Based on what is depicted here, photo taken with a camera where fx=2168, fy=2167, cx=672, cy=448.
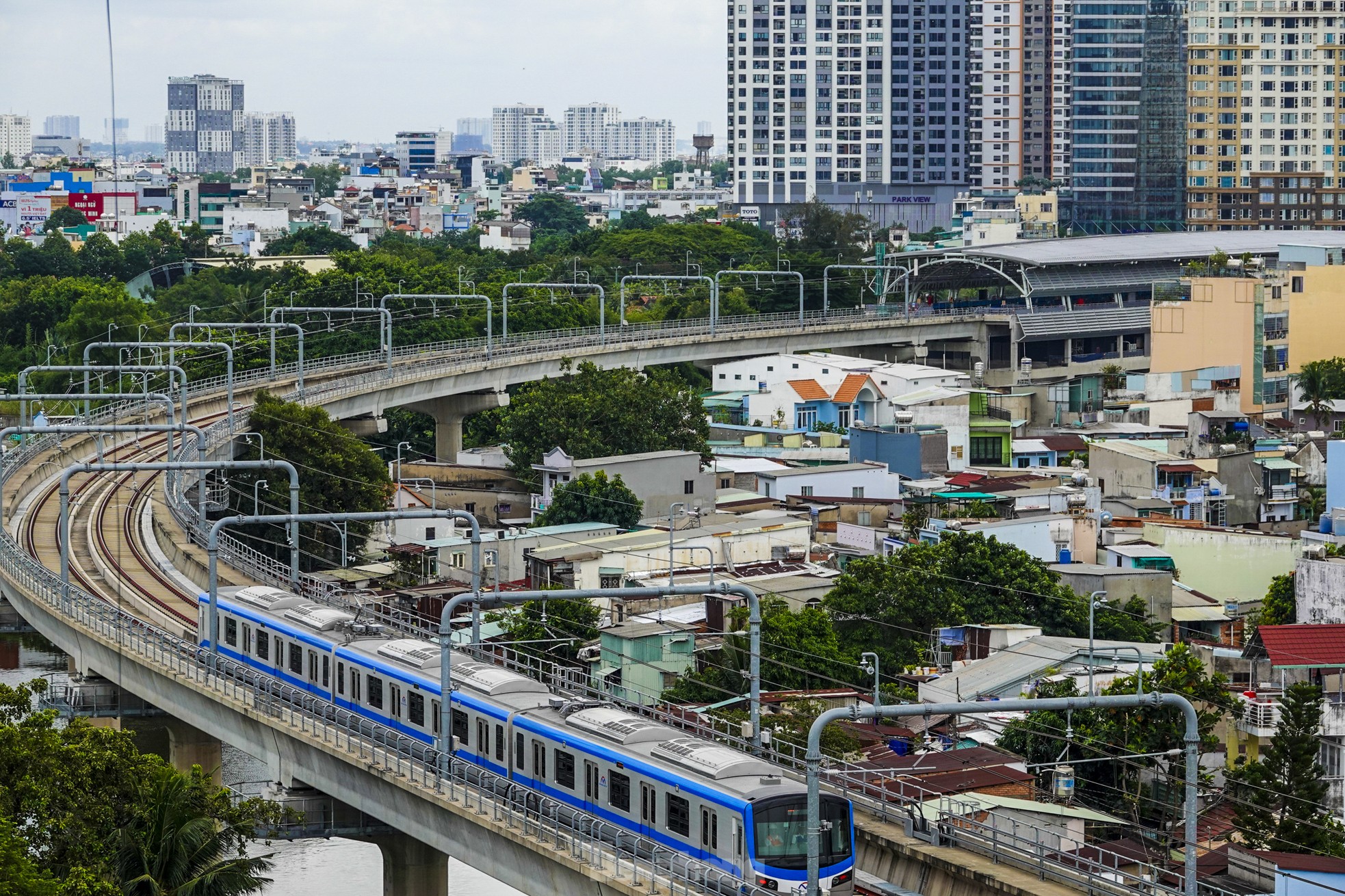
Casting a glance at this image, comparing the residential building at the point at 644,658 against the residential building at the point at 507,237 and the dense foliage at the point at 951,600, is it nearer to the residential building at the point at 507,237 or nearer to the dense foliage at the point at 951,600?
the dense foliage at the point at 951,600

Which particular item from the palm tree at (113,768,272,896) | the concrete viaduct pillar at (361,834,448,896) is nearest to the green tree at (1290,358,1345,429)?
the concrete viaduct pillar at (361,834,448,896)

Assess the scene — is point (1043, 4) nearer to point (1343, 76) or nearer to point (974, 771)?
point (1343, 76)

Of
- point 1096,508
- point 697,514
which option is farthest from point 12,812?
point 1096,508

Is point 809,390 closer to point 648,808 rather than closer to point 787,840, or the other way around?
point 648,808

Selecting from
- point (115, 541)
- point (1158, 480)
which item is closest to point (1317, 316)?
point (1158, 480)

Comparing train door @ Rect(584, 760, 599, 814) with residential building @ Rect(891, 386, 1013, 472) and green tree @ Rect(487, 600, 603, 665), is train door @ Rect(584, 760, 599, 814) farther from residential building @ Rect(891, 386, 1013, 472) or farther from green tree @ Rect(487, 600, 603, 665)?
residential building @ Rect(891, 386, 1013, 472)

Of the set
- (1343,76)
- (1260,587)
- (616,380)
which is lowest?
(1260,587)
